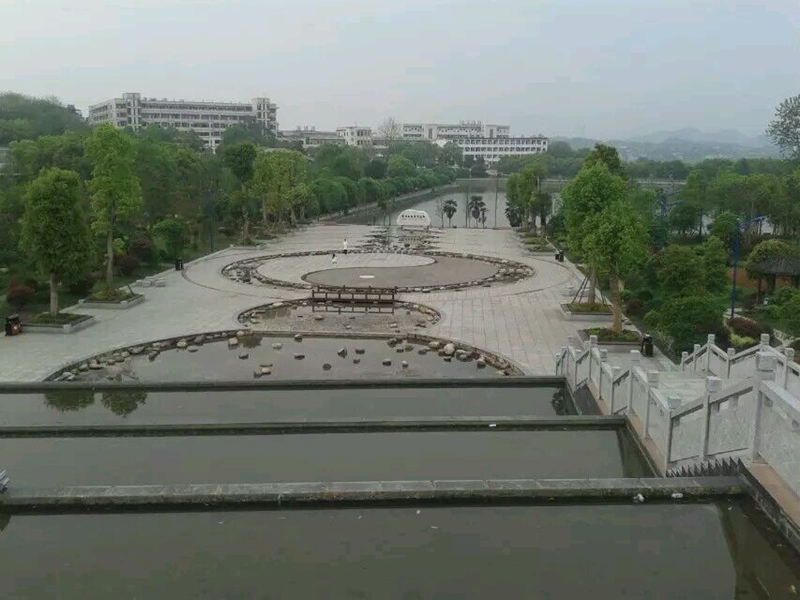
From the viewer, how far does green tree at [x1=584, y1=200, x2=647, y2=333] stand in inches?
629

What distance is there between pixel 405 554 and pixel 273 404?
5566mm

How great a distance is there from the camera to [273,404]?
10914 millimetres

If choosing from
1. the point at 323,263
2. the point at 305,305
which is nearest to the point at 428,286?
the point at 305,305

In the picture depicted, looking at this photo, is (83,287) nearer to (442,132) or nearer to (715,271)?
(715,271)

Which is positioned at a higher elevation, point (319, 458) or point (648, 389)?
point (648, 389)

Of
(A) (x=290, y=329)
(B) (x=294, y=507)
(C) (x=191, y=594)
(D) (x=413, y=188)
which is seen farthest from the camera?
(D) (x=413, y=188)

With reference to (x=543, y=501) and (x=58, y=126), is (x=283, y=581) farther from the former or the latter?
(x=58, y=126)

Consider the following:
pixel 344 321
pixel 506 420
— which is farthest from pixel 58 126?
pixel 506 420

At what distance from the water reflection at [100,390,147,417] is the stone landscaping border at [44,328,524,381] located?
2469 mm

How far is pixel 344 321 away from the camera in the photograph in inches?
733

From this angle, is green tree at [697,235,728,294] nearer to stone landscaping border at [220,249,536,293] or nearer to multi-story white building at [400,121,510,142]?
stone landscaping border at [220,249,536,293]

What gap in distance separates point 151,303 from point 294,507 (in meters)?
15.1

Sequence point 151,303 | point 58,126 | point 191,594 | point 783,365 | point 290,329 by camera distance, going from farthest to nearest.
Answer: point 58,126
point 151,303
point 290,329
point 783,365
point 191,594

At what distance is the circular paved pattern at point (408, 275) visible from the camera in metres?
24.1
